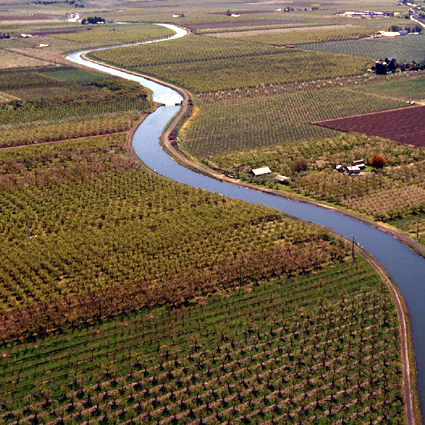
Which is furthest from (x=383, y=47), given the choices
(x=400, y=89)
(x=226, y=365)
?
(x=226, y=365)

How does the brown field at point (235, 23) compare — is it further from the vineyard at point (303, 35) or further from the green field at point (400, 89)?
the green field at point (400, 89)

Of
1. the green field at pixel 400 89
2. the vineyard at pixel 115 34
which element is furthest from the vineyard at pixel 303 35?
the green field at pixel 400 89

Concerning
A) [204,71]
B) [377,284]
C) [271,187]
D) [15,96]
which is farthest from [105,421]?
Answer: [204,71]

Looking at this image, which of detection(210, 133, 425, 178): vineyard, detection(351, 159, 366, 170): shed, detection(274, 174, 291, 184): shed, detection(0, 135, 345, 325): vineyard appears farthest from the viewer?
detection(210, 133, 425, 178): vineyard

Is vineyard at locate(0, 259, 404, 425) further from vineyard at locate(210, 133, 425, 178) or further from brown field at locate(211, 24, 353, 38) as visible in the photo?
brown field at locate(211, 24, 353, 38)

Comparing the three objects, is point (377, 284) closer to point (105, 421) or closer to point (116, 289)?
point (116, 289)

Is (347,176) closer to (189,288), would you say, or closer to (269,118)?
(269,118)

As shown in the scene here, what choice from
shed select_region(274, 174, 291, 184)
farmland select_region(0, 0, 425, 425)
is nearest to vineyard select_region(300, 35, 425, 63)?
farmland select_region(0, 0, 425, 425)
